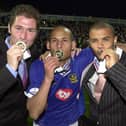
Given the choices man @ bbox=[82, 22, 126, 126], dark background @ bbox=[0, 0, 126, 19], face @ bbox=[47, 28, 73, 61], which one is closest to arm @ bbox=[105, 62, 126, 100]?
man @ bbox=[82, 22, 126, 126]

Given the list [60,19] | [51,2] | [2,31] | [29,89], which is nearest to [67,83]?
[29,89]

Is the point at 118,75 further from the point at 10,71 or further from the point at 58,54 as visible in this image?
the point at 58,54

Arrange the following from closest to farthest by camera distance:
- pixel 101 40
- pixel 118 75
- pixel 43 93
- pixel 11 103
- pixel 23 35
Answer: pixel 118 75
pixel 11 103
pixel 23 35
pixel 101 40
pixel 43 93

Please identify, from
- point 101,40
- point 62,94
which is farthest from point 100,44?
point 62,94

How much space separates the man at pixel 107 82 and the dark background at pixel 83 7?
13.0 m

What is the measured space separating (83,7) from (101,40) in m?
14.4

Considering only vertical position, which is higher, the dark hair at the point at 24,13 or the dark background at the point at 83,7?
the dark hair at the point at 24,13

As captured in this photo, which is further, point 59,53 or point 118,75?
point 59,53

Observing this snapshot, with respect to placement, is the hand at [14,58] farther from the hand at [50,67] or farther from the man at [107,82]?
the hand at [50,67]

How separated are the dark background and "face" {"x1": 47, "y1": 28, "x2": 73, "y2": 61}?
1263 cm

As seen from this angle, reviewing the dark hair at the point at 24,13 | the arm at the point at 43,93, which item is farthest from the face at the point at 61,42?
the dark hair at the point at 24,13

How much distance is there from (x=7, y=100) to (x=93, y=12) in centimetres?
1471

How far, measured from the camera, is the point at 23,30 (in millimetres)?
2189

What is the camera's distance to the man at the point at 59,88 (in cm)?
253
